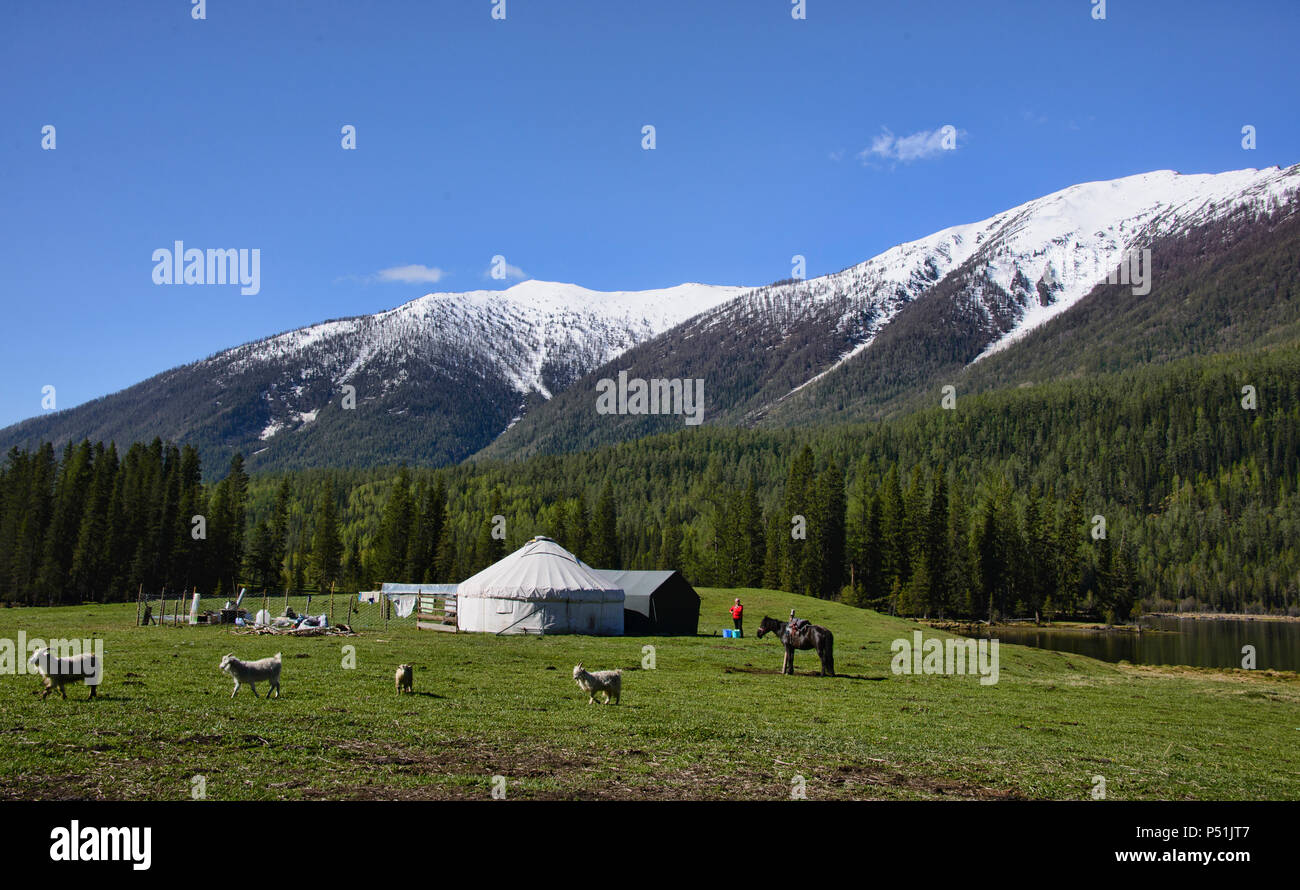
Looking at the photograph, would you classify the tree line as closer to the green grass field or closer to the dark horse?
the dark horse

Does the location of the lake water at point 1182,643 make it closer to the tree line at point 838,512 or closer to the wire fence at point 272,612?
the tree line at point 838,512

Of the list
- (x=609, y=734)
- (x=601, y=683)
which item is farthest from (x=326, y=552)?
(x=609, y=734)

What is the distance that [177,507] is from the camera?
84.6 m

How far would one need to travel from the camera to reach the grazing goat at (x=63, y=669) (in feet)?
52.1

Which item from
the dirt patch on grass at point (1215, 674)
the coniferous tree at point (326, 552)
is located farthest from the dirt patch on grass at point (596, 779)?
the coniferous tree at point (326, 552)

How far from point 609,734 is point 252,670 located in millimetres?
7654

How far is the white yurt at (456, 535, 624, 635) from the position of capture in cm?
4438

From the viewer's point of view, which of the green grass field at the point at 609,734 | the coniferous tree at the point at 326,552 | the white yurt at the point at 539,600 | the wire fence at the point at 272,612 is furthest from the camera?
the coniferous tree at the point at 326,552

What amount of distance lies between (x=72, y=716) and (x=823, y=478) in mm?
93314

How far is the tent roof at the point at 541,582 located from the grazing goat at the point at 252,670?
26476mm

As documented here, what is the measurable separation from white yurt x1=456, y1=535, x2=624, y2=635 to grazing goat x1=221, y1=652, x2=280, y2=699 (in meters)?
26.5
